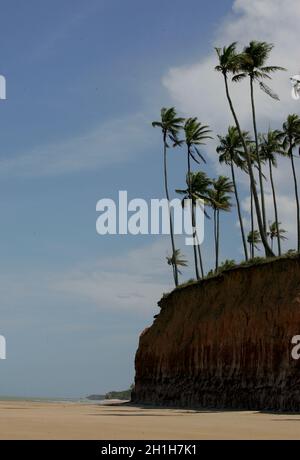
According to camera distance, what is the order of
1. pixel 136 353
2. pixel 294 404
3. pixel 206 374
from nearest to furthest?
pixel 294 404 < pixel 206 374 < pixel 136 353

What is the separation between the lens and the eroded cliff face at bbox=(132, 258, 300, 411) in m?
32.2

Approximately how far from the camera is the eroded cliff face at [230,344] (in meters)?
32.2

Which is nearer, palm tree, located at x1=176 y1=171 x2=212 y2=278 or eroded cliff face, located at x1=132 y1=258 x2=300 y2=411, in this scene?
eroded cliff face, located at x1=132 y1=258 x2=300 y2=411

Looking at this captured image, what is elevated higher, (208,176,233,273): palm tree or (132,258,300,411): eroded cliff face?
(208,176,233,273): palm tree

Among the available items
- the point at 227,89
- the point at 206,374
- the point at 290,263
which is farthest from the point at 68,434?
the point at 227,89

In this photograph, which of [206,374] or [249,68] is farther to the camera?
[249,68]

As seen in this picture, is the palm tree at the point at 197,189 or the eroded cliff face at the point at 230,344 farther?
the palm tree at the point at 197,189

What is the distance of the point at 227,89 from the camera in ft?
157

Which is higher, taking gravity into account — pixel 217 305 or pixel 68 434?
pixel 217 305

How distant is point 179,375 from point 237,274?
25.9 ft

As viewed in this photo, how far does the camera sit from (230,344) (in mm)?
36938

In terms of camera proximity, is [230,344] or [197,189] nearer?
[230,344]
